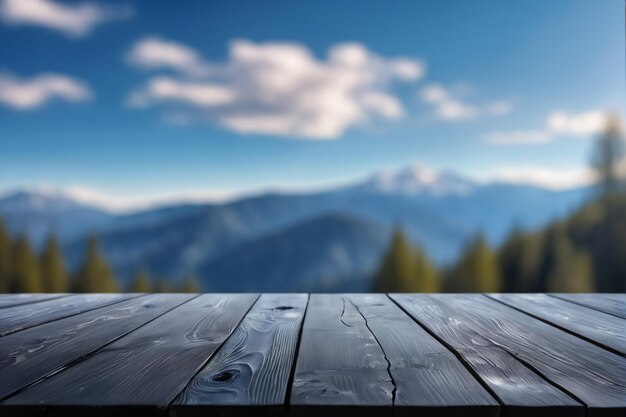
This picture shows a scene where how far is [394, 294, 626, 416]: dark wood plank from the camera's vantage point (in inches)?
27.1

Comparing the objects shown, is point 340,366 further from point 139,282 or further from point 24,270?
point 24,270

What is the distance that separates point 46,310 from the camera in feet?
4.73

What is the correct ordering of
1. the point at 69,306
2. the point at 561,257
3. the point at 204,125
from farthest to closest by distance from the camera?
1. the point at 204,125
2. the point at 561,257
3. the point at 69,306

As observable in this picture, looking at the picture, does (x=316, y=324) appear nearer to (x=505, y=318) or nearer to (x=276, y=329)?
(x=276, y=329)

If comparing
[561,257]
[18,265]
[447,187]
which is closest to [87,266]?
[18,265]

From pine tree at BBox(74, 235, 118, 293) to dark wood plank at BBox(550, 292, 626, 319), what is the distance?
27444mm

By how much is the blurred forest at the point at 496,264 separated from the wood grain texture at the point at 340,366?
2412cm

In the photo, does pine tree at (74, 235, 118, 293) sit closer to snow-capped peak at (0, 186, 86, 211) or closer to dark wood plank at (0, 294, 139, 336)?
dark wood plank at (0, 294, 139, 336)

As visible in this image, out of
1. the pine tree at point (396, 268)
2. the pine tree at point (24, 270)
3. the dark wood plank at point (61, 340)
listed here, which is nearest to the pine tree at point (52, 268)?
the pine tree at point (24, 270)

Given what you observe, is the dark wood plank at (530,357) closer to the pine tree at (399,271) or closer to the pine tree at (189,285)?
the pine tree at (399,271)

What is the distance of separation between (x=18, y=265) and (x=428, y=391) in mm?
30984

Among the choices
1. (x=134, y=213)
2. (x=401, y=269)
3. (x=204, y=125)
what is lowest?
(x=401, y=269)

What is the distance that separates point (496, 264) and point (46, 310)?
30.2m

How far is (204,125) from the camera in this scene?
111375mm
